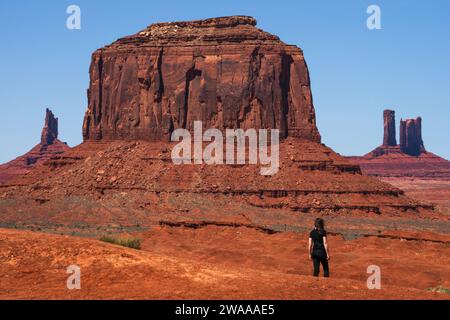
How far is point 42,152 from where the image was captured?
179125mm

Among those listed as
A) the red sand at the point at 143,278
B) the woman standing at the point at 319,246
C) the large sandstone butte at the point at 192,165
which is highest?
the large sandstone butte at the point at 192,165

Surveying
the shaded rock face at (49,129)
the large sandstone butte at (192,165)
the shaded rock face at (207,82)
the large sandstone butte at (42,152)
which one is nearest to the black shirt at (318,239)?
the large sandstone butte at (192,165)

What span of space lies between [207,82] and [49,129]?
325 ft

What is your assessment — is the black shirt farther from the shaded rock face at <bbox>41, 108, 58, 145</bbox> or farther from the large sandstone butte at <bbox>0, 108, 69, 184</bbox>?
the shaded rock face at <bbox>41, 108, 58, 145</bbox>

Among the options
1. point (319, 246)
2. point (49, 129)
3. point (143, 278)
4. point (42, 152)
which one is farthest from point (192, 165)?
point (49, 129)

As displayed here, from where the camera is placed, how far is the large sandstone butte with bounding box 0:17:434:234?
262 feet

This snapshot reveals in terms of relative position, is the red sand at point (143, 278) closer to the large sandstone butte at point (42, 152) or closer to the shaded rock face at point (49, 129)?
the large sandstone butte at point (42, 152)

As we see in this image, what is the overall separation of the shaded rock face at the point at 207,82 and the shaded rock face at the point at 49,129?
3425 inches

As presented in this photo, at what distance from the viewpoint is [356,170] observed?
297 ft

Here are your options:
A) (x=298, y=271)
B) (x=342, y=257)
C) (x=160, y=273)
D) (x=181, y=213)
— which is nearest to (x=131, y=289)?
(x=160, y=273)

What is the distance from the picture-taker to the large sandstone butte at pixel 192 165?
3150 inches

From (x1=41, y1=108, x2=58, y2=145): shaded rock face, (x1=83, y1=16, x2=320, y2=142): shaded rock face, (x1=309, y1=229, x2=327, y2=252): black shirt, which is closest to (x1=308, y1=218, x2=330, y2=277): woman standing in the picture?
(x1=309, y1=229, x2=327, y2=252): black shirt

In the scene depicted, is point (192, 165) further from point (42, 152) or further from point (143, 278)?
point (42, 152)

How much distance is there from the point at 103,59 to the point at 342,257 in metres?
70.2
